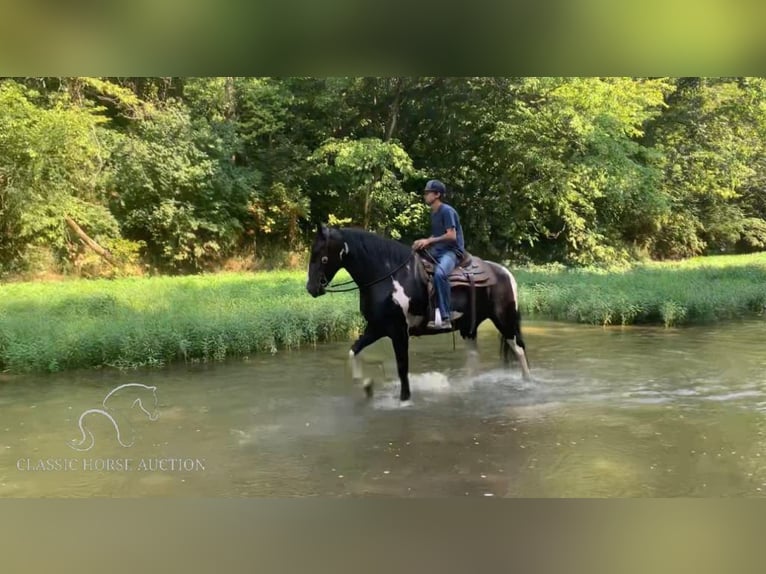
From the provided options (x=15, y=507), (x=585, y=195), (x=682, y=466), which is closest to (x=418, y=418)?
(x=682, y=466)

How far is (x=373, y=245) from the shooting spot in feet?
14.1

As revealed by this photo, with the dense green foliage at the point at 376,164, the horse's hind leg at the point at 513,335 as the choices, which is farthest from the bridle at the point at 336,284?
the horse's hind leg at the point at 513,335

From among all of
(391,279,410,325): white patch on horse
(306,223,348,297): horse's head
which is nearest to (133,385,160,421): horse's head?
(306,223,348,297): horse's head

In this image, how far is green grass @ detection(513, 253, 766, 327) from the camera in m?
4.82

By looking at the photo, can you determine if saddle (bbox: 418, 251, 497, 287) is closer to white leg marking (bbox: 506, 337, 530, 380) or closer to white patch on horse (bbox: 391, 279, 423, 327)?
white patch on horse (bbox: 391, 279, 423, 327)

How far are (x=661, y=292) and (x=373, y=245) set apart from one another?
2.34 metres

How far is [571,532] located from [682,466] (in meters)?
0.97

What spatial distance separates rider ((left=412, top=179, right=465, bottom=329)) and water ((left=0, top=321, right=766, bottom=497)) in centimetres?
31

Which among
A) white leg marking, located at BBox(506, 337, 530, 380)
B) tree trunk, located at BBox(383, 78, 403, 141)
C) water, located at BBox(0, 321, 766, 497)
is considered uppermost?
tree trunk, located at BBox(383, 78, 403, 141)

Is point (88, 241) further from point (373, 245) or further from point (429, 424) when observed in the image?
point (429, 424)

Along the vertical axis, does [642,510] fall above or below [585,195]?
below

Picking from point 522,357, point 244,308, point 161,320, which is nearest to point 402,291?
point 522,357

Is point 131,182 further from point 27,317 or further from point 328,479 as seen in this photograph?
point 328,479

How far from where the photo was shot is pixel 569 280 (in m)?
4.86
